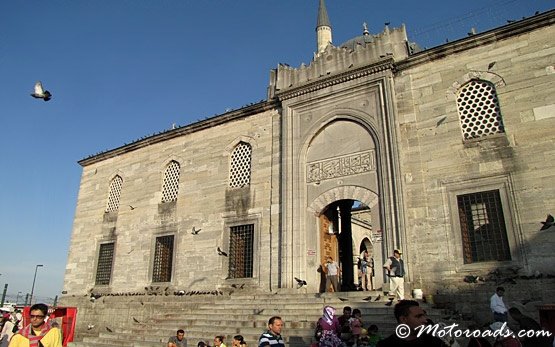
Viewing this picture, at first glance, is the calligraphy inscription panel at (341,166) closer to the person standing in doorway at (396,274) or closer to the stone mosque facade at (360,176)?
the stone mosque facade at (360,176)

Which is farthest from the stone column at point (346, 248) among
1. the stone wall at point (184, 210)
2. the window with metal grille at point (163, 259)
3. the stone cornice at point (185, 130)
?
the window with metal grille at point (163, 259)

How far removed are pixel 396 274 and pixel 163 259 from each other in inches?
368

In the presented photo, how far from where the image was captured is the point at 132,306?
15.5 m

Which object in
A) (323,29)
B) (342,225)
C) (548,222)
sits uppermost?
(323,29)

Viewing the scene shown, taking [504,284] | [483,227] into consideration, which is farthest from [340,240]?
[504,284]

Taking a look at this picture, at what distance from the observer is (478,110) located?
35.8 feet

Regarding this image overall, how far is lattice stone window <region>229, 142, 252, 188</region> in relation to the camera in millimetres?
14789

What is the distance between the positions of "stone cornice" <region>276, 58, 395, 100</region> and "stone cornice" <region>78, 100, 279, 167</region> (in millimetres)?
770

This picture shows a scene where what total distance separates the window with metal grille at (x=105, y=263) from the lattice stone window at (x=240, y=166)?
6597 millimetres

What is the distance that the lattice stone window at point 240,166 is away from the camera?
48.5ft

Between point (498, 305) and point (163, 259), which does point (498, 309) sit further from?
point (163, 259)

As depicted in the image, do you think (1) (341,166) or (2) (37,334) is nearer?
(2) (37,334)

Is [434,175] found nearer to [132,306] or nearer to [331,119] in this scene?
[331,119]

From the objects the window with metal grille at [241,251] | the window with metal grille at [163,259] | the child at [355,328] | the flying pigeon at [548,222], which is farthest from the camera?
the window with metal grille at [163,259]
